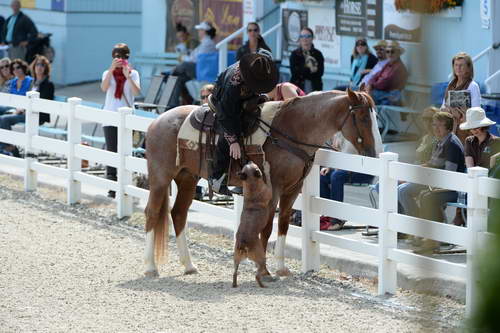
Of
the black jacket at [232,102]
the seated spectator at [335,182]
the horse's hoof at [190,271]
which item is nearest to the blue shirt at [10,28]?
the seated spectator at [335,182]

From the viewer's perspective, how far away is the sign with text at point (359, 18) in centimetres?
1616

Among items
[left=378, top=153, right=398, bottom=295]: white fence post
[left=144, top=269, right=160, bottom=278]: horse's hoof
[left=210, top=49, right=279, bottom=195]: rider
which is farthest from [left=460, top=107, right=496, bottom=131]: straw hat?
[left=144, top=269, right=160, bottom=278]: horse's hoof

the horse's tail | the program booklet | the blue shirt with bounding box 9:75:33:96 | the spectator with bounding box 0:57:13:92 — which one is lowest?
the horse's tail

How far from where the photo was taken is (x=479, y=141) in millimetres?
8703

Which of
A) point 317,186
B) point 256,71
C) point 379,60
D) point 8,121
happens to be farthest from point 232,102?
point 8,121

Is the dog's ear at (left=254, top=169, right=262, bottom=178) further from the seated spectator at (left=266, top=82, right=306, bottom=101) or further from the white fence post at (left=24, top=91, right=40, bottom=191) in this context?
the white fence post at (left=24, top=91, right=40, bottom=191)

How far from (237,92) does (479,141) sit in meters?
2.10

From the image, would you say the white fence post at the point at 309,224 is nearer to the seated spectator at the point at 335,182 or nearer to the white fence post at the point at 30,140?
the seated spectator at the point at 335,182

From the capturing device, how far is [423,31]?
1481 mm

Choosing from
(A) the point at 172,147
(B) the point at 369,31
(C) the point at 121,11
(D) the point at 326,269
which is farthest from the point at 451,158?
(C) the point at 121,11

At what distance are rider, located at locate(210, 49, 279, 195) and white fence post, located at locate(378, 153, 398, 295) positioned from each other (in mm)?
1157

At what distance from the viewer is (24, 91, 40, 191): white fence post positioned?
13.3 meters

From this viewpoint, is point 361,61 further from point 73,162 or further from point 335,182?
point 335,182

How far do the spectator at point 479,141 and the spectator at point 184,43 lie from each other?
11.7m
